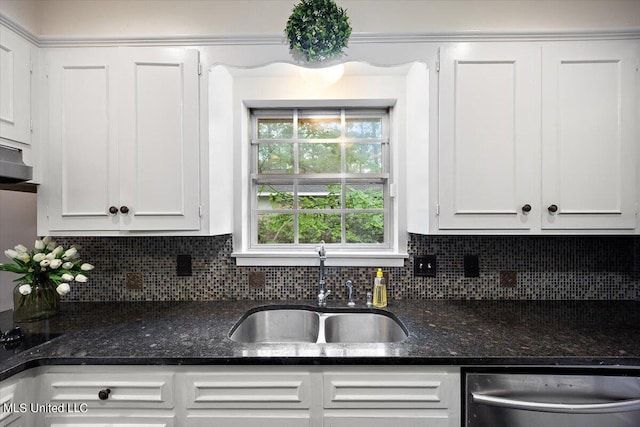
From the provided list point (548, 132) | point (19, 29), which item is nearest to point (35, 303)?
point (19, 29)

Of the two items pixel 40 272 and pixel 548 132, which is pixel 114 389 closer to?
pixel 40 272

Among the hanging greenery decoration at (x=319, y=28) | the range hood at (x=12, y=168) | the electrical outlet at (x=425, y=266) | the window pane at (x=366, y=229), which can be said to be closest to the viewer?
the range hood at (x=12, y=168)

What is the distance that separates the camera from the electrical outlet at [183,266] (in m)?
1.83

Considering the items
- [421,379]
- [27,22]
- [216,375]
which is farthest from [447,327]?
[27,22]

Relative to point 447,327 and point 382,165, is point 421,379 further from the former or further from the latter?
point 382,165

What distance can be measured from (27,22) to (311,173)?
167cm

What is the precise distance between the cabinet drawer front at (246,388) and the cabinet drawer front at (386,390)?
110mm

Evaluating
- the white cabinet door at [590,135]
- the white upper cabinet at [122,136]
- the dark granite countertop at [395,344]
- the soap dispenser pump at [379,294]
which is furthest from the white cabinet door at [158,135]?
the white cabinet door at [590,135]

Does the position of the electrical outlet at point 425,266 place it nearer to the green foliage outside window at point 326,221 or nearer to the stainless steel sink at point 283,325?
the green foliage outside window at point 326,221

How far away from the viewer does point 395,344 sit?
3.95 feet

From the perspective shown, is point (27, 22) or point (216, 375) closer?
point (216, 375)

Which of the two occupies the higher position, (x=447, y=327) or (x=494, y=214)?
(x=494, y=214)

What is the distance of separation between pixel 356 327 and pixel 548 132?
1332 mm

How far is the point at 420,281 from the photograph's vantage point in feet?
5.99
